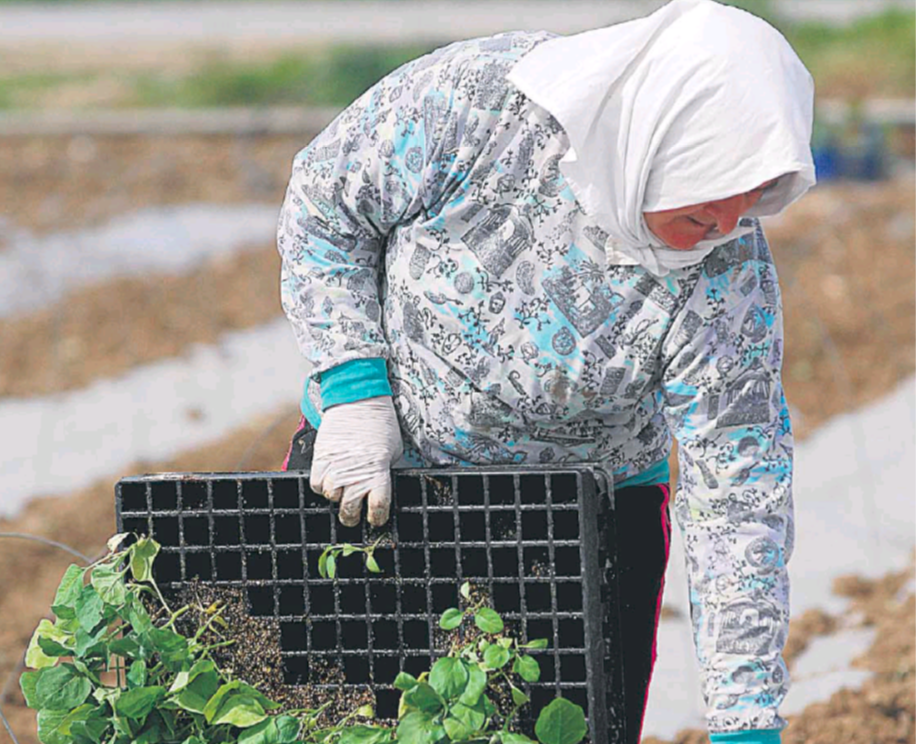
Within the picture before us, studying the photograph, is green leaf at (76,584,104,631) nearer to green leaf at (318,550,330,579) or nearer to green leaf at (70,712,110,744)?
green leaf at (70,712,110,744)

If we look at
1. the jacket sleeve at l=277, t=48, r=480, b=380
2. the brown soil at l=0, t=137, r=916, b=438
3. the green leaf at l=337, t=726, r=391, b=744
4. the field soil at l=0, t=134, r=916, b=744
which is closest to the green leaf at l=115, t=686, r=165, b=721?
the green leaf at l=337, t=726, r=391, b=744

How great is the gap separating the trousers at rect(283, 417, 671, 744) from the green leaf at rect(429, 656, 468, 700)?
457mm

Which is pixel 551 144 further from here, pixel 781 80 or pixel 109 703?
pixel 109 703

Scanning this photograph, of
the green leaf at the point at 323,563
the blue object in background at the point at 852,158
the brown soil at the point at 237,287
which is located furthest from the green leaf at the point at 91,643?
the blue object in background at the point at 852,158

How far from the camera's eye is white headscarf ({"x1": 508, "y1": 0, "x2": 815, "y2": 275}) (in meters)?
1.48

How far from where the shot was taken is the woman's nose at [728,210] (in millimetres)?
1543

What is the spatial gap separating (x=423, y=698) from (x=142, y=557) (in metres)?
0.37

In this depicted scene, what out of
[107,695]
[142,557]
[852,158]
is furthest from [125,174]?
[107,695]

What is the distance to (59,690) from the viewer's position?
1.59 m

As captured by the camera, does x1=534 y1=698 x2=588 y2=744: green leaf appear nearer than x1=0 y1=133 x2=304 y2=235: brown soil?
Yes

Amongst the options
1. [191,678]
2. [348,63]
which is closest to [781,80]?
[191,678]

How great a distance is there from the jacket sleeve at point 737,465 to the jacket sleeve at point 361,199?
1.08 ft

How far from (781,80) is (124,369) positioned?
3789 mm

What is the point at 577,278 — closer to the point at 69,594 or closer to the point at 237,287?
the point at 69,594
